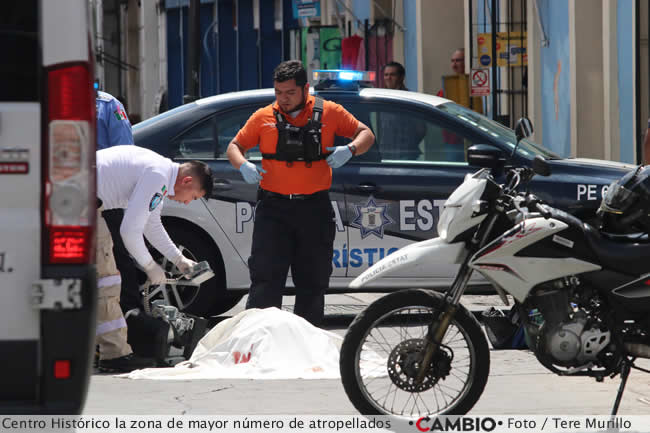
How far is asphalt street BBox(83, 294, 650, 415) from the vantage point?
618cm

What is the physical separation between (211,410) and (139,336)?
1573 millimetres

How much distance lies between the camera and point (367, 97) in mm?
9516

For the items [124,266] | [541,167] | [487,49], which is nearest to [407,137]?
[124,266]

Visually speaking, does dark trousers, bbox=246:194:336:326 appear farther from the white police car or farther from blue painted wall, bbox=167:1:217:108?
blue painted wall, bbox=167:1:217:108

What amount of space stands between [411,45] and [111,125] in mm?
15613

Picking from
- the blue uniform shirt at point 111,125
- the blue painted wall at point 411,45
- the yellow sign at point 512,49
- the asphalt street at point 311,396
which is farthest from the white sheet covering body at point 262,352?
the blue painted wall at point 411,45

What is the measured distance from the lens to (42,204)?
13.9ft

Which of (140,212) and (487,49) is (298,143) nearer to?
(140,212)

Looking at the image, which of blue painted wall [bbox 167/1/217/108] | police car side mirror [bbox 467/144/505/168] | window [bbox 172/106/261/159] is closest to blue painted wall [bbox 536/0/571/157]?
window [bbox 172/106/261/159]

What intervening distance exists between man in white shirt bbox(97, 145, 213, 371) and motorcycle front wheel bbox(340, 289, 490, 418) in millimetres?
1952

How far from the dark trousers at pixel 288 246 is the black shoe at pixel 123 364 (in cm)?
79

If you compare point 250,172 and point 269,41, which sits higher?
point 269,41

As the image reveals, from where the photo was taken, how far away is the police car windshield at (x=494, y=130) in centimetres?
938

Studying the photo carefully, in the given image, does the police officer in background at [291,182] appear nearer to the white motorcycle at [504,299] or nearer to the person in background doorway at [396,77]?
the white motorcycle at [504,299]
